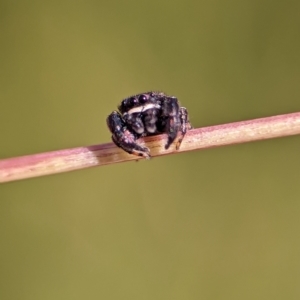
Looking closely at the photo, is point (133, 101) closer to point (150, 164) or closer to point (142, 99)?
point (142, 99)

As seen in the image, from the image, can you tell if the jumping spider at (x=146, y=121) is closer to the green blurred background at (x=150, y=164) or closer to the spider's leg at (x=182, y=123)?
the spider's leg at (x=182, y=123)

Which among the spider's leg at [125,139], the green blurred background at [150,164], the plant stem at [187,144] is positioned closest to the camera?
the plant stem at [187,144]

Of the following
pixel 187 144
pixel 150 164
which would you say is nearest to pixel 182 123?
pixel 187 144

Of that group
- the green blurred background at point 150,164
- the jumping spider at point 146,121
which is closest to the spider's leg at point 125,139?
the jumping spider at point 146,121

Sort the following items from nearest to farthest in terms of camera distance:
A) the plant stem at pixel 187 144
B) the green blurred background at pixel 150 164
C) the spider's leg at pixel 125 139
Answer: the plant stem at pixel 187 144
the spider's leg at pixel 125 139
the green blurred background at pixel 150 164

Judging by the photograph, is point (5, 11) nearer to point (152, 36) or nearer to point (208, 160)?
point (152, 36)

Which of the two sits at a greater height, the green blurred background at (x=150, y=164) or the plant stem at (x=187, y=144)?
the plant stem at (x=187, y=144)
